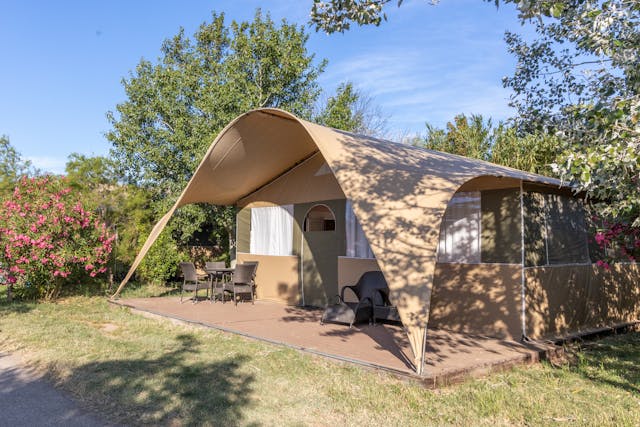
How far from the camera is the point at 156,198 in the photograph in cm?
1417

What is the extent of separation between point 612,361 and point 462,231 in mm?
2467

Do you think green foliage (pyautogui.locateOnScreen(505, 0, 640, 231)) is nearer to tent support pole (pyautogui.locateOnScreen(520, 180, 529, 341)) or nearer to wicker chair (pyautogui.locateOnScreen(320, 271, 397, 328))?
tent support pole (pyautogui.locateOnScreen(520, 180, 529, 341))

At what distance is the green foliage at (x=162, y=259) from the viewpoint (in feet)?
43.1

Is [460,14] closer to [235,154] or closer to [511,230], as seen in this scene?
[511,230]

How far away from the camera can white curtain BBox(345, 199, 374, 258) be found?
861 centimetres

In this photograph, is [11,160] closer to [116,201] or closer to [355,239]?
[116,201]

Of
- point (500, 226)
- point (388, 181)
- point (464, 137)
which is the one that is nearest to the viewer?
point (388, 181)

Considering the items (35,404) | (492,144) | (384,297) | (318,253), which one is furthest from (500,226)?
(492,144)

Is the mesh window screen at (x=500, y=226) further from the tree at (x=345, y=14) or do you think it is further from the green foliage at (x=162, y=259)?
the green foliage at (x=162, y=259)

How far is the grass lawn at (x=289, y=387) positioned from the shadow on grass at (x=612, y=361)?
0.05 ft

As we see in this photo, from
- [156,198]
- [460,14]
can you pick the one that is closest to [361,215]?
[460,14]

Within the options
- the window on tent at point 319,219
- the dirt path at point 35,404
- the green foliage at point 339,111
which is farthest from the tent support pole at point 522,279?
the green foliage at point 339,111

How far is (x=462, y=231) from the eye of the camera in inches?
285

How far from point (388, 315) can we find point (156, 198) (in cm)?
914
